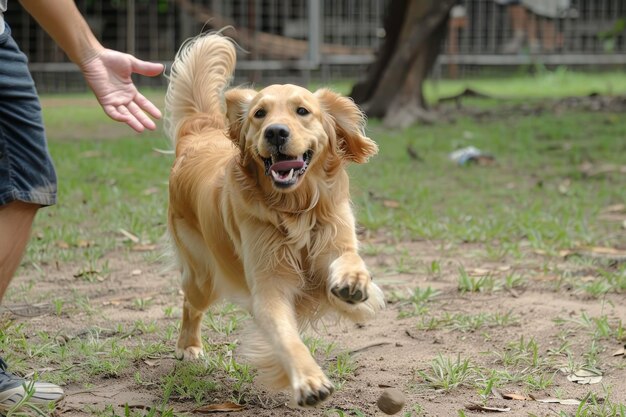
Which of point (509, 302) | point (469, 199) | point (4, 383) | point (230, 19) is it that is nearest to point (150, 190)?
point (469, 199)

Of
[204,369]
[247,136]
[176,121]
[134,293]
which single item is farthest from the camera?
[134,293]

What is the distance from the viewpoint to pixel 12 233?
3.17 meters

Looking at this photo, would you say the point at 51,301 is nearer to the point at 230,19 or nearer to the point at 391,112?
the point at 391,112

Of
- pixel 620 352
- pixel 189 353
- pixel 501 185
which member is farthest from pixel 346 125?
pixel 501 185

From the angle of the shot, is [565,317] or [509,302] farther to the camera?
[509,302]

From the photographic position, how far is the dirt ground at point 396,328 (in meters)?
3.46

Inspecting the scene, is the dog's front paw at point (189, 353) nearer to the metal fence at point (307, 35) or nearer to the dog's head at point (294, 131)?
the dog's head at point (294, 131)

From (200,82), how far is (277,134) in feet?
4.38

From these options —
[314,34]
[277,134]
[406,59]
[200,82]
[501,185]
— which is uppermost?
[314,34]

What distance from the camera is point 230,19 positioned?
664 inches

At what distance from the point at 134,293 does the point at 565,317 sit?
87.1 inches

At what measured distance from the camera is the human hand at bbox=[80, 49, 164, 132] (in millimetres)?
3385

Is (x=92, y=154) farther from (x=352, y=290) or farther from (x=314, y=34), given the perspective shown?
(x=314, y=34)

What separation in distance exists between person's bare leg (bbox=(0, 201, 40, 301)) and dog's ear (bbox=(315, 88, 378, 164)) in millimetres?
1196
